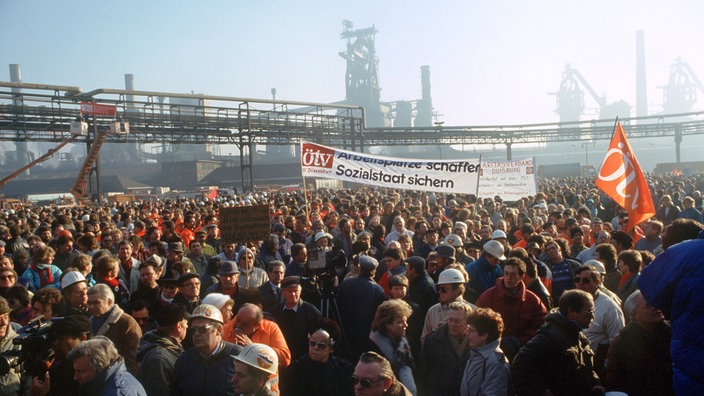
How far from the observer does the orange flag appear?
7.98 m

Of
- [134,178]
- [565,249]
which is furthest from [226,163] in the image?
[565,249]

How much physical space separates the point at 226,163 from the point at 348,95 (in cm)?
5059

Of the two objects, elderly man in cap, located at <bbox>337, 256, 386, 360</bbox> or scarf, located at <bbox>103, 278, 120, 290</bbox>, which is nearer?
elderly man in cap, located at <bbox>337, 256, 386, 360</bbox>

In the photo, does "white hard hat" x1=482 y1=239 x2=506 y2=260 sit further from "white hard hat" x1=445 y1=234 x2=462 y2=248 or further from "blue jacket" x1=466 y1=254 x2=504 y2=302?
"white hard hat" x1=445 y1=234 x2=462 y2=248

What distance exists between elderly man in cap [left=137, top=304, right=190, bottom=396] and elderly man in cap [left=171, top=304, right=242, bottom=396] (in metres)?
0.11

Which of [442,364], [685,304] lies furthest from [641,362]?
[685,304]

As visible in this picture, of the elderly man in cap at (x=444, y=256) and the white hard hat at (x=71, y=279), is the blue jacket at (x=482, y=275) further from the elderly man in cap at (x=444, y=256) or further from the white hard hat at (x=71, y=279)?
the white hard hat at (x=71, y=279)

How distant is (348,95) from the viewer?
114m

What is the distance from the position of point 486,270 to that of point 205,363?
3.74 metres

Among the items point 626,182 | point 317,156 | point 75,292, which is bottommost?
point 75,292

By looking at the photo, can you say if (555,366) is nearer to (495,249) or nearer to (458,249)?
(495,249)

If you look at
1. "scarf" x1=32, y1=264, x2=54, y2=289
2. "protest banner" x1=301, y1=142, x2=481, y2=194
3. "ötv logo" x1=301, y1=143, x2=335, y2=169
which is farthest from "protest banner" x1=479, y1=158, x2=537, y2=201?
"scarf" x1=32, y1=264, x2=54, y2=289

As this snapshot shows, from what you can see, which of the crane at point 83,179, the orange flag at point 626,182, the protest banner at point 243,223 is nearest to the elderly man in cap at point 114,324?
the protest banner at point 243,223

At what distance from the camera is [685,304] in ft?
7.40
